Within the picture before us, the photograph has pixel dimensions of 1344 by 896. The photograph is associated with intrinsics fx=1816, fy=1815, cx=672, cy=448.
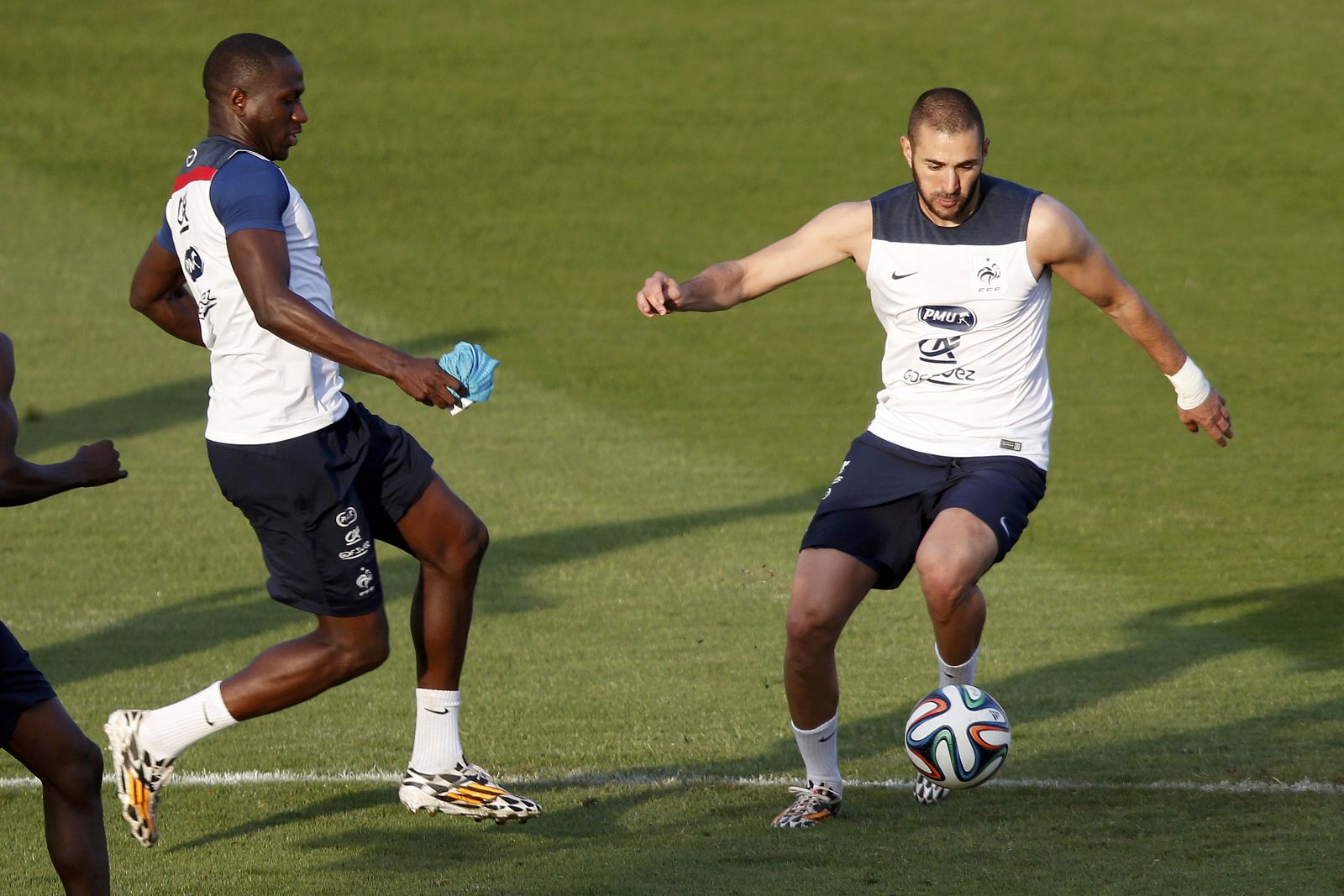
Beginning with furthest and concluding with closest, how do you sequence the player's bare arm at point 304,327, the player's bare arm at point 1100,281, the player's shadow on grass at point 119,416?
1. the player's shadow on grass at point 119,416
2. the player's bare arm at point 1100,281
3. the player's bare arm at point 304,327

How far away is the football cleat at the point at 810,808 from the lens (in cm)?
596

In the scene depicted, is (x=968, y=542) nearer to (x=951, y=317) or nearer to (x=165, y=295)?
(x=951, y=317)

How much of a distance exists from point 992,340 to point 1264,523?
18.4 feet

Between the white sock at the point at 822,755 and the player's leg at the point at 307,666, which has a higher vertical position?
the player's leg at the point at 307,666

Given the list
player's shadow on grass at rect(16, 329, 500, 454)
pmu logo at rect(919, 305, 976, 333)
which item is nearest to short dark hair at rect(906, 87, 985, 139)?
pmu logo at rect(919, 305, 976, 333)

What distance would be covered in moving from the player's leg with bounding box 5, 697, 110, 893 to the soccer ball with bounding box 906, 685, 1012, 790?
2.47m

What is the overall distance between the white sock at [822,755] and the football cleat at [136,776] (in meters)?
2.07

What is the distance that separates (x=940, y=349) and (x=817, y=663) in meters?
1.15

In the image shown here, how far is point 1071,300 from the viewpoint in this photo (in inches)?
674

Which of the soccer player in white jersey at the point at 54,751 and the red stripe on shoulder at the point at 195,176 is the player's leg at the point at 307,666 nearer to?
the soccer player in white jersey at the point at 54,751

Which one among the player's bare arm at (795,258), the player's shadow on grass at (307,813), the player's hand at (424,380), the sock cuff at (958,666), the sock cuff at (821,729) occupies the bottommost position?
the player's shadow on grass at (307,813)

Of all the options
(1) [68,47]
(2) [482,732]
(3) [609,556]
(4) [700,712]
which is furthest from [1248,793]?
(1) [68,47]

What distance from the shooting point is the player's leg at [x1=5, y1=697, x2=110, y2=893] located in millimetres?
4621

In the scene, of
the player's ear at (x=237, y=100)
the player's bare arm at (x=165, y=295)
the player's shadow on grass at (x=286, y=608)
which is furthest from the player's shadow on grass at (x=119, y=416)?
the player's ear at (x=237, y=100)
